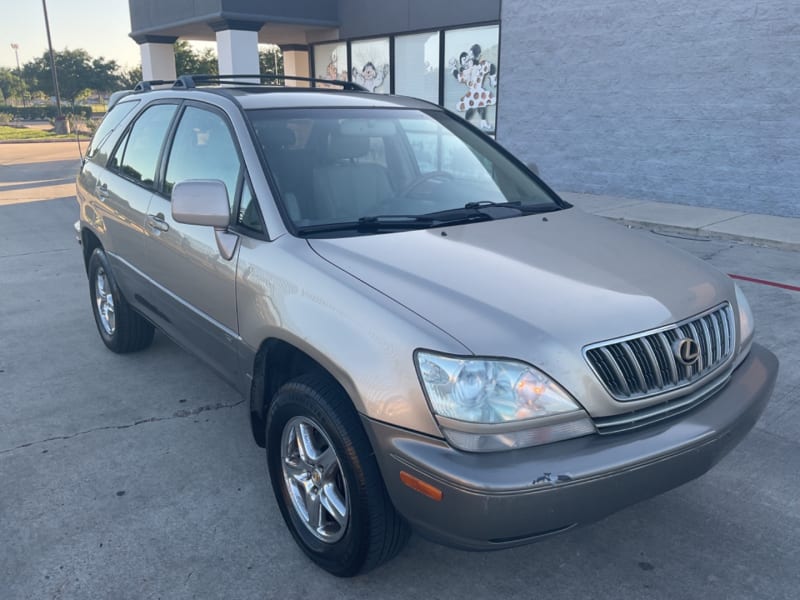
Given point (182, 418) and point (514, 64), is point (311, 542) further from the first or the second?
point (514, 64)

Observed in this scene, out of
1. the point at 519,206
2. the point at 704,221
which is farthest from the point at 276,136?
the point at 704,221

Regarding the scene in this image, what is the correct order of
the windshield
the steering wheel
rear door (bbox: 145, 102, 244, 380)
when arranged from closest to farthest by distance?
1. the windshield
2. rear door (bbox: 145, 102, 244, 380)
3. the steering wheel

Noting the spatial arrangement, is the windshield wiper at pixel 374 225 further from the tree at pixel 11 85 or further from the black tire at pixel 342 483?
the tree at pixel 11 85

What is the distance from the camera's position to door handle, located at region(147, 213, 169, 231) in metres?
3.74

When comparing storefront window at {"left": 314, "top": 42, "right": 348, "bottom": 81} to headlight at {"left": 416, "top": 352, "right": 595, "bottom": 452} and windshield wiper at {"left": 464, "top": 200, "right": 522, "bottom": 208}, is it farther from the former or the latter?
headlight at {"left": 416, "top": 352, "right": 595, "bottom": 452}

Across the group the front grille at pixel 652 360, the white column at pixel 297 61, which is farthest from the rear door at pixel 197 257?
the white column at pixel 297 61

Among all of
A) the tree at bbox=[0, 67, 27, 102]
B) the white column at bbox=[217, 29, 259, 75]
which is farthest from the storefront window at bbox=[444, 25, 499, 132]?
the tree at bbox=[0, 67, 27, 102]

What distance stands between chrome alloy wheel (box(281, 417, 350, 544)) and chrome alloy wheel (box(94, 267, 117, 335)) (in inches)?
102

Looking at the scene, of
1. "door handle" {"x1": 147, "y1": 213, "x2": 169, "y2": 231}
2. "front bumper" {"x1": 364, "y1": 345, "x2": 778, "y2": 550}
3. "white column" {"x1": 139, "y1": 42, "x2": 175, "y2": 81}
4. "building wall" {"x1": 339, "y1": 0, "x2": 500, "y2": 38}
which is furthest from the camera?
"white column" {"x1": 139, "y1": 42, "x2": 175, "y2": 81}

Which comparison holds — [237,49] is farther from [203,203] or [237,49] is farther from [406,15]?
[203,203]

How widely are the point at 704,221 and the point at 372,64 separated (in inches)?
374

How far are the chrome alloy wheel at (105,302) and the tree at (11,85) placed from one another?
3297 inches

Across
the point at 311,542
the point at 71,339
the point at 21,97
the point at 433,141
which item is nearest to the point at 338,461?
the point at 311,542

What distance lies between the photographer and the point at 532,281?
8.52 ft
